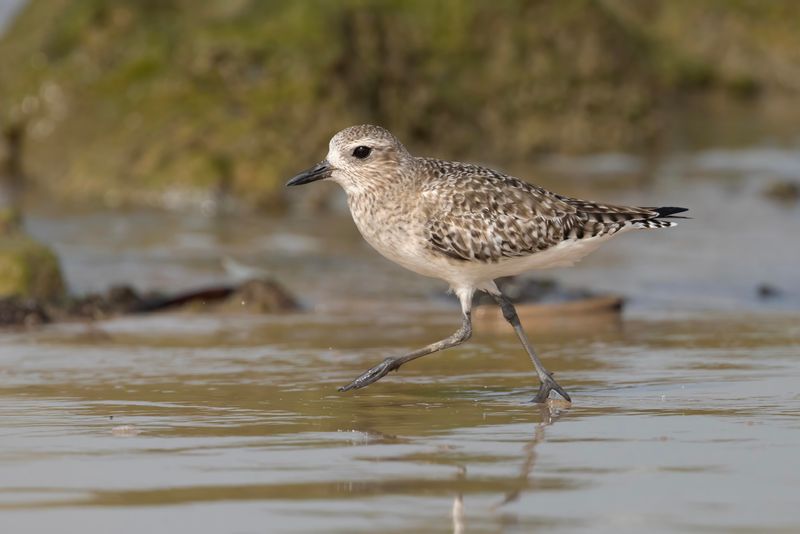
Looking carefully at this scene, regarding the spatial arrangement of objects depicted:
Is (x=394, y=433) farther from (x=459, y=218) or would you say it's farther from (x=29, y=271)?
(x=29, y=271)

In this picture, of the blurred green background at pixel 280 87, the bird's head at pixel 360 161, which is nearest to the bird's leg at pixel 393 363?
the bird's head at pixel 360 161

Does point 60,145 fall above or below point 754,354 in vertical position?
above

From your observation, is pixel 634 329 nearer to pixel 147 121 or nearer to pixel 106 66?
pixel 147 121

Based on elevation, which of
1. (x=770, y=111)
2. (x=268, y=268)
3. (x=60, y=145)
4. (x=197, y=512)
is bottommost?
(x=197, y=512)

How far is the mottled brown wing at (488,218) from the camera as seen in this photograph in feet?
25.5

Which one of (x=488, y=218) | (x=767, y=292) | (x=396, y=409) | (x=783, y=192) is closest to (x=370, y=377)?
(x=396, y=409)

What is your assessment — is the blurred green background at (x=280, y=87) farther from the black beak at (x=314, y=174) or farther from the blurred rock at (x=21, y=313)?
the black beak at (x=314, y=174)

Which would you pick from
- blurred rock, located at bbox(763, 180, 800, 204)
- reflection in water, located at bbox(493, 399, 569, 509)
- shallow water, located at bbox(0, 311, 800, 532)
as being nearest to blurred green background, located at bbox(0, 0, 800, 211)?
blurred rock, located at bbox(763, 180, 800, 204)

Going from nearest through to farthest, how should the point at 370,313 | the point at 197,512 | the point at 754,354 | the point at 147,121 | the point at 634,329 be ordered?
the point at 197,512 < the point at 754,354 < the point at 634,329 < the point at 370,313 < the point at 147,121

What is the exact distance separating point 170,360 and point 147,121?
28.6 feet

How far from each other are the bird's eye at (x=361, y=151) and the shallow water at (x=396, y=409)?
123 centimetres

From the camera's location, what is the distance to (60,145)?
17.8 metres

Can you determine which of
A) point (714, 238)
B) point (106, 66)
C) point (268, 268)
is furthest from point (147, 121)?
point (714, 238)

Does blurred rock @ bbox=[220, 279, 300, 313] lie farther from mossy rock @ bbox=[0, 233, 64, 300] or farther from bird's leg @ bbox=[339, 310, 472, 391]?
Answer: bird's leg @ bbox=[339, 310, 472, 391]
